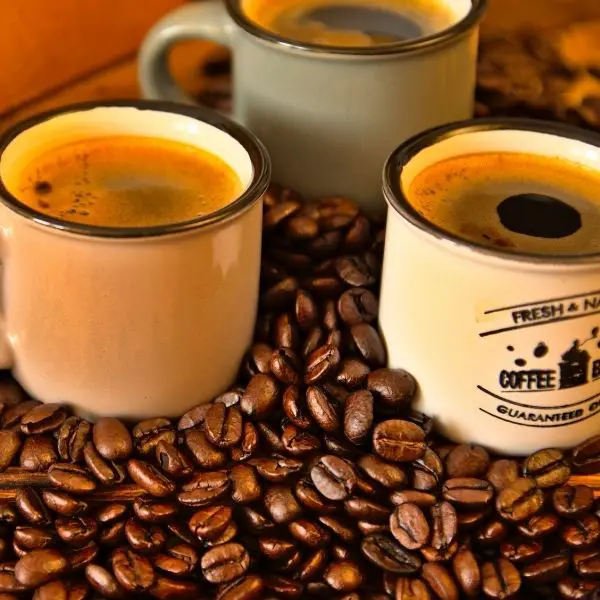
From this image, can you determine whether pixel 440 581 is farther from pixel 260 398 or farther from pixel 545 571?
pixel 260 398

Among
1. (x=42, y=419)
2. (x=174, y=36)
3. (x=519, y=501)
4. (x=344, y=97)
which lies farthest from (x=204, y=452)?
(x=174, y=36)

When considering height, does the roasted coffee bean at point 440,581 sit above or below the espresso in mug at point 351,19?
below

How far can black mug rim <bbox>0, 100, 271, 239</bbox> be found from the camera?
30.2 inches

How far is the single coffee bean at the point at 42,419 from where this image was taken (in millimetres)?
830

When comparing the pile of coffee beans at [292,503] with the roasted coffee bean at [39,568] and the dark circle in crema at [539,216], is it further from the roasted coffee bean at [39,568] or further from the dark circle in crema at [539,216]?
the dark circle in crema at [539,216]

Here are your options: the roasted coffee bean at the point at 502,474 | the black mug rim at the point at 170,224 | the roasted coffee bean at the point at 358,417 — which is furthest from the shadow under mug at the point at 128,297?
the roasted coffee bean at the point at 502,474

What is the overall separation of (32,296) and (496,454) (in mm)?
360

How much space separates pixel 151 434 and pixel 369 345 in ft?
0.58

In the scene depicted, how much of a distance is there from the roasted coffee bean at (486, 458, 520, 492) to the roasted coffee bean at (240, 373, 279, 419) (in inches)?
6.5

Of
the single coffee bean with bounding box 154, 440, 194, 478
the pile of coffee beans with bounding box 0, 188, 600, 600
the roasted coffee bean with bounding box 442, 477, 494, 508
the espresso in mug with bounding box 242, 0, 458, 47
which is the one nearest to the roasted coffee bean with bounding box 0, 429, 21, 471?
the pile of coffee beans with bounding box 0, 188, 600, 600

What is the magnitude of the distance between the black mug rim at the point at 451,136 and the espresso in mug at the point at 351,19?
176 mm

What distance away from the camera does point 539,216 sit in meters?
0.85

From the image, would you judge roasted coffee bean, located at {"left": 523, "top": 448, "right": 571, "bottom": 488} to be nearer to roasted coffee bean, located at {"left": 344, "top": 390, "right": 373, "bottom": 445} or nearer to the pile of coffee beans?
the pile of coffee beans

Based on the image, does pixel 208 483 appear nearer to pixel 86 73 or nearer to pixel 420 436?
pixel 420 436
